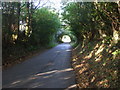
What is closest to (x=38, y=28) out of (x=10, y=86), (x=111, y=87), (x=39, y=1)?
(x=39, y=1)

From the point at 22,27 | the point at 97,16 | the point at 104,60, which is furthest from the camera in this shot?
the point at 22,27

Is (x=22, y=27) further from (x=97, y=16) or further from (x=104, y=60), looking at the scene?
(x=104, y=60)

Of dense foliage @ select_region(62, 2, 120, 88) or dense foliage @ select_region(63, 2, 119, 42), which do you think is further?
dense foliage @ select_region(63, 2, 119, 42)

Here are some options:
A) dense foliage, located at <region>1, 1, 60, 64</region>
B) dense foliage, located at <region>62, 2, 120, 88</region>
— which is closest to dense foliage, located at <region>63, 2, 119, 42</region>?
dense foliage, located at <region>62, 2, 120, 88</region>

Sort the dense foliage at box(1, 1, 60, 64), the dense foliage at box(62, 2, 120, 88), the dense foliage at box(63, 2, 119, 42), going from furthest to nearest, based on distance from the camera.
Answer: the dense foliage at box(1, 1, 60, 64) < the dense foliage at box(63, 2, 119, 42) < the dense foliage at box(62, 2, 120, 88)

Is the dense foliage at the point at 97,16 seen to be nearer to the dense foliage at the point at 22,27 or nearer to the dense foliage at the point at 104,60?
the dense foliage at the point at 104,60

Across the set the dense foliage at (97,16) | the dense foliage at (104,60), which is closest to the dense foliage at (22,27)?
the dense foliage at (97,16)

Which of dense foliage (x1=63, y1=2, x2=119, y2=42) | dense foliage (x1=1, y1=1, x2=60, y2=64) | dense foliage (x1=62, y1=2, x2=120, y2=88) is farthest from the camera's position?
dense foliage (x1=1, y1=1, x2=60, y2=64)

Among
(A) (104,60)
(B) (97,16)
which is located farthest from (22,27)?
(A) (104,60)

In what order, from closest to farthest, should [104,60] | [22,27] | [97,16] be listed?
[104,60], [97,16], [22,27]

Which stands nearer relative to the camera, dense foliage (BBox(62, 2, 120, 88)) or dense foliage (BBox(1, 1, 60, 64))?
dense foliage (BBox(62, 2, 120, 88))

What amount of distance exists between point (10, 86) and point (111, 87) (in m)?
4.05

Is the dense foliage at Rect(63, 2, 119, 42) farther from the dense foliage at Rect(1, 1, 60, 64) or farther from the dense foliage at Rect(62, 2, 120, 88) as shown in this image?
the dense foliage at Rect(1, 1, 60, 64)

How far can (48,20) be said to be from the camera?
981 inches
